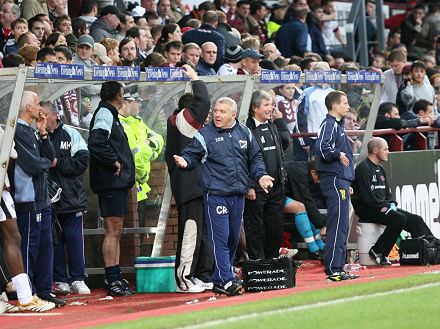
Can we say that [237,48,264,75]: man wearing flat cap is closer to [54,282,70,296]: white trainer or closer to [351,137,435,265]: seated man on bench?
[351,137,435,265]: seated man on bench

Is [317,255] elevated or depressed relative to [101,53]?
depressed

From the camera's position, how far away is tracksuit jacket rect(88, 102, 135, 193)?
559 inches

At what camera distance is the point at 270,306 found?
37.4 ft

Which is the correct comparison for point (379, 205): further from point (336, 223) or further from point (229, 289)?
point (229, 289)

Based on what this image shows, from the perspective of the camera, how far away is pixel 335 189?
48.1 feet

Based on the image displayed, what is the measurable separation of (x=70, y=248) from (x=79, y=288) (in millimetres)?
463

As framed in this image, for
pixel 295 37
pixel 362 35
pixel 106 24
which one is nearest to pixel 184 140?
pixel 106 24

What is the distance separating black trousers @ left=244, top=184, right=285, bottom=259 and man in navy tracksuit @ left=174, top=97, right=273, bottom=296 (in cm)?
185

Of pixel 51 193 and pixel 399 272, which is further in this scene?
pixel 399 272

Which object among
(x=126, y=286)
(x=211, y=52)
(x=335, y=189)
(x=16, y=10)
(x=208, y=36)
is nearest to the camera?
(x=335, y=189)

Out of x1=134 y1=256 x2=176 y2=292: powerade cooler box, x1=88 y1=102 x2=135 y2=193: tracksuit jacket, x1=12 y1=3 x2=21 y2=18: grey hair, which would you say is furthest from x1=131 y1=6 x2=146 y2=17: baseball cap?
x1=134 y1=256 x2=176 y2=292: powerade cooler box

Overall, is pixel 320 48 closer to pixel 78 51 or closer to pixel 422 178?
pixel 422 178

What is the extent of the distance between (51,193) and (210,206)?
6.14 ft

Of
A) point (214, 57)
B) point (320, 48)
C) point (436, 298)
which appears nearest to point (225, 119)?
point (436, 298)
